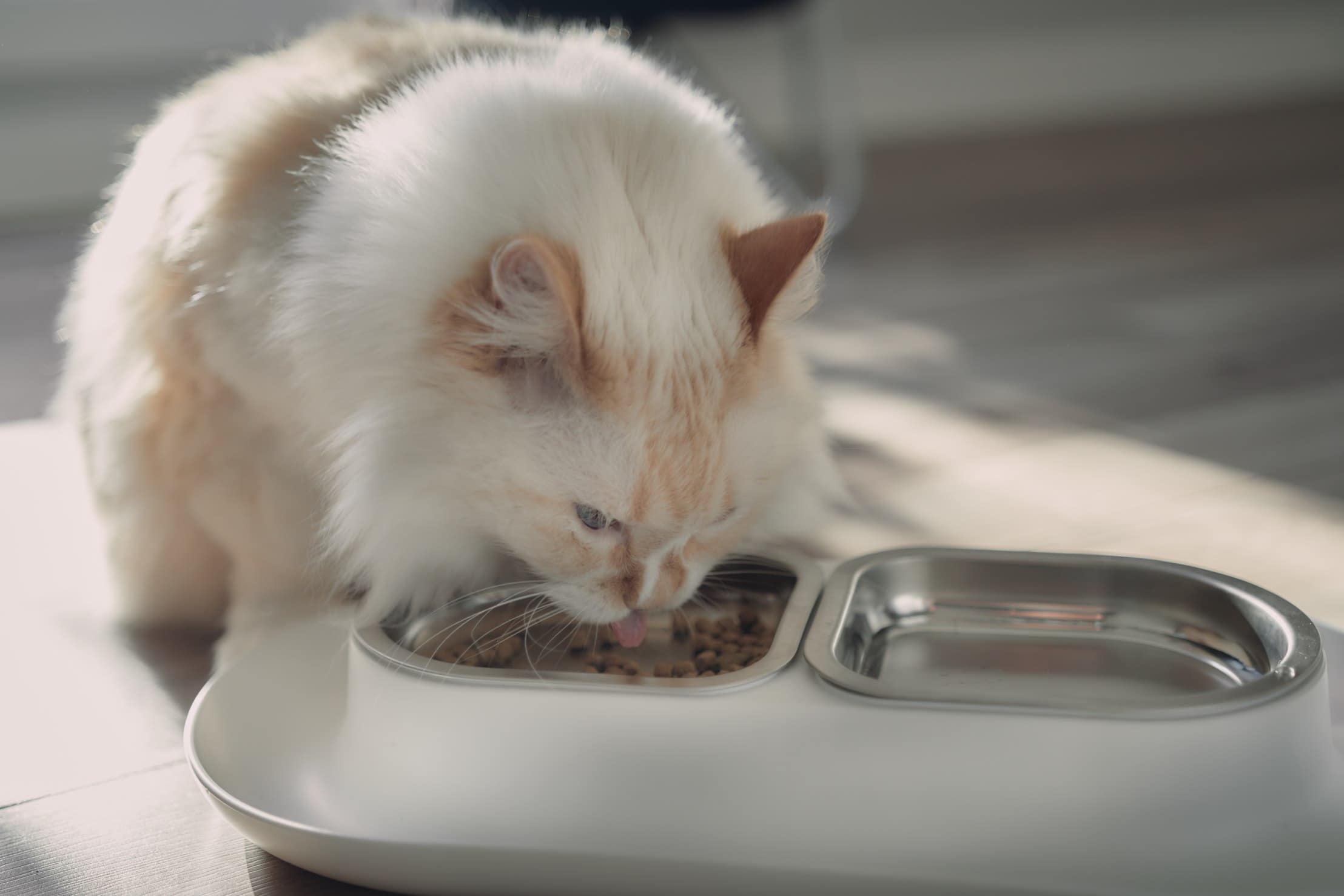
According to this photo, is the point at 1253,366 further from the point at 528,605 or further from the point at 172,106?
the point at 172,106

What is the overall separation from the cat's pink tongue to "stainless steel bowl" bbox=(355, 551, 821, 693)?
0.04 meters

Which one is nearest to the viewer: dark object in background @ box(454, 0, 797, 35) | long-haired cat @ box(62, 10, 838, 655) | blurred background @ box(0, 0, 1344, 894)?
long-haired cat @ box(62, 10, 838, 655)

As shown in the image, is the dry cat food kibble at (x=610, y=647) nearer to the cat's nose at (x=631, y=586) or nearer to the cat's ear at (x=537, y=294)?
the cat's nose at (x=631, y=586)

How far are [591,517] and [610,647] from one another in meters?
0.25

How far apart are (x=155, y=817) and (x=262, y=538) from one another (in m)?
0.36

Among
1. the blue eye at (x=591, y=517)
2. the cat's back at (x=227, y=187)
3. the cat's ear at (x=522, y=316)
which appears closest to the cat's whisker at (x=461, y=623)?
the blue eye at (x=591, y=517)

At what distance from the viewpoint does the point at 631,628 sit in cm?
123

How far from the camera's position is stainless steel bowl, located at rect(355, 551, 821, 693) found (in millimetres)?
1072

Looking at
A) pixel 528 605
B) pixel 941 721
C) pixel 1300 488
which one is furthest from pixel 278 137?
pixel 1300 488

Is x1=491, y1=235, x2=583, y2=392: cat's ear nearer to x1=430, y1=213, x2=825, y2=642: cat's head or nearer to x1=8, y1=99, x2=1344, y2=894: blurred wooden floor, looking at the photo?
x1=430, y1=213, x2=825, y2=642: cat's head

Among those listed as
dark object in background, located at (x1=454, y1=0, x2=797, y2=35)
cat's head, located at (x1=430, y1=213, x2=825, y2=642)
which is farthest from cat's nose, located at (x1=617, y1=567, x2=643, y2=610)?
dark object in background, located at (x1=454, y1=0, x2=797, y2=35)

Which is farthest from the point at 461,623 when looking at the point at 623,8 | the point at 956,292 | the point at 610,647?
the point at 623,8

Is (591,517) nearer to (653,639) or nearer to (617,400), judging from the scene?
(617,400)

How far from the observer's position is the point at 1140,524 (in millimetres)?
1744
